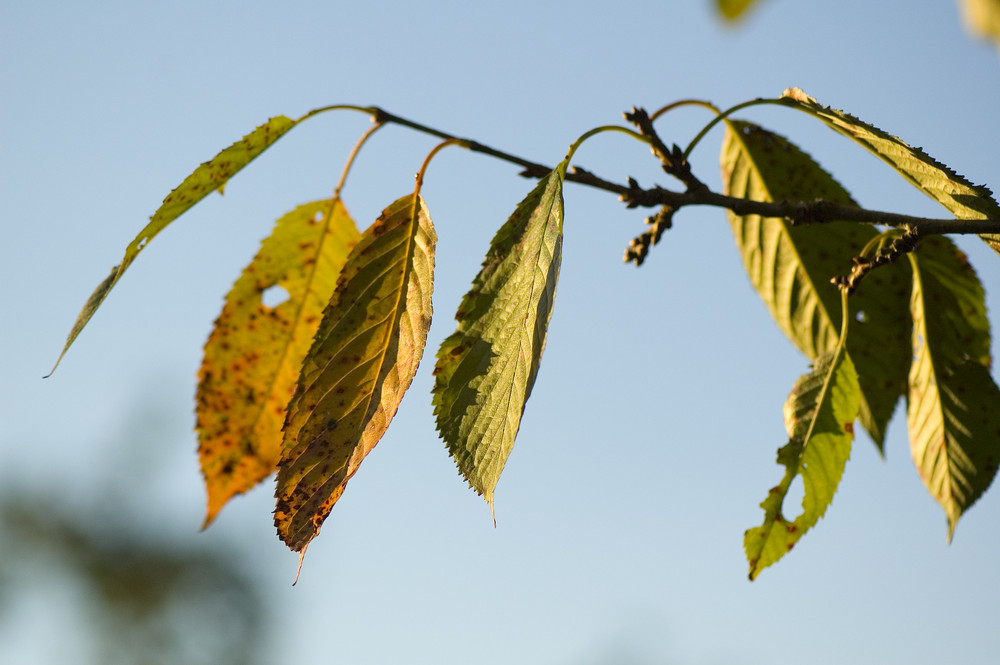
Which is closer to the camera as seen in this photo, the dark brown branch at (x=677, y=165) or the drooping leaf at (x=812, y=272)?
the dark brown branch at (x=677, y=165)

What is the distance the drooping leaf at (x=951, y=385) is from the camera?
1.02 metres

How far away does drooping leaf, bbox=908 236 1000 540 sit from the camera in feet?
3.35

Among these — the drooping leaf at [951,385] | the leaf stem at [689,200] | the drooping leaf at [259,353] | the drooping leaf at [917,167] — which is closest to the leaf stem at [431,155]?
the leaf stem at [689,200]

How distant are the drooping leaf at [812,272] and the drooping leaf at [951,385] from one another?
1.4 inches

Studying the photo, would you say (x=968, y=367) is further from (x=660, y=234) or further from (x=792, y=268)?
(x=660, y=234)

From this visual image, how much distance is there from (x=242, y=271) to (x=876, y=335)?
2.55ft

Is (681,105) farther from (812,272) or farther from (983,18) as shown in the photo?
(983,18)

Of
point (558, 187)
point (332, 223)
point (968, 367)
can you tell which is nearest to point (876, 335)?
point (968, 367)

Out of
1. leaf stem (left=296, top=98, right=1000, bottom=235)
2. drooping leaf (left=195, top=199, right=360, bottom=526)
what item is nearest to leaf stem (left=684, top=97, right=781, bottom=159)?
leaf stem (left=296, top=98, right=1000, bottom=235)

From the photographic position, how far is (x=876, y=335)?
108 centimetres

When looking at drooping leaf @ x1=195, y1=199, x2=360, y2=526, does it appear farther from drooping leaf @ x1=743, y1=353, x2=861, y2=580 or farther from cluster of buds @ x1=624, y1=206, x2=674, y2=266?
drooping leaf @ x1=743, y1=353, x2=861, y2=580

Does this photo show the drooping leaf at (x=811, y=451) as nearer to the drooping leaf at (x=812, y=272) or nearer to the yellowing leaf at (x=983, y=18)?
the drooping leaf at (x=812, y=272)

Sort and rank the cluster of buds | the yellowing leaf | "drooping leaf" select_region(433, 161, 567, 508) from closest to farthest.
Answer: the yellowing leaf, "drooping leaf" select_region(433, 161, 567, 508), the cluster of buds

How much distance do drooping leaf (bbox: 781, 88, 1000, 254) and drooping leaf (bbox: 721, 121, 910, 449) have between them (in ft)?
0.65
